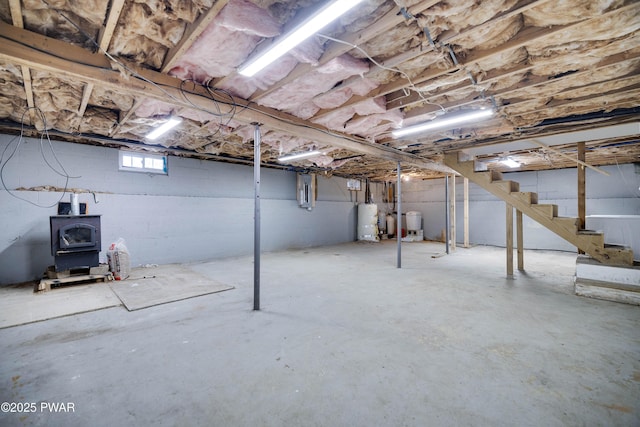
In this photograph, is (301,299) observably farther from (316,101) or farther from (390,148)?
(390,148)

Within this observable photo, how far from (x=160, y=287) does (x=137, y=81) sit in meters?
2.91

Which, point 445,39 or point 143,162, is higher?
point 445,39

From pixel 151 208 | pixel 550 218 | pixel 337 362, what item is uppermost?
pixel 151 208

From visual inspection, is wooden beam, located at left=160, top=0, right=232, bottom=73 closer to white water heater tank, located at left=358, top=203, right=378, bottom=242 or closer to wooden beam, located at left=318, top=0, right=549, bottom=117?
wooden beam, located at left=318, top=0, right=549, bottom=117

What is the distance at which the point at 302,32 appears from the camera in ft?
6.01

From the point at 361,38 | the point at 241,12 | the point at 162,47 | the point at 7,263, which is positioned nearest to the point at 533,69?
the point at 361,38

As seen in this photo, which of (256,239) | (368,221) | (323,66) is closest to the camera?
(323,66)

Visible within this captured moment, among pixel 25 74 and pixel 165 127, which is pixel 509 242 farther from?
pixel 25 74

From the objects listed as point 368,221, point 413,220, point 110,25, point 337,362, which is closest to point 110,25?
point 110,25

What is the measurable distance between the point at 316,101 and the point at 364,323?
2.61 meters

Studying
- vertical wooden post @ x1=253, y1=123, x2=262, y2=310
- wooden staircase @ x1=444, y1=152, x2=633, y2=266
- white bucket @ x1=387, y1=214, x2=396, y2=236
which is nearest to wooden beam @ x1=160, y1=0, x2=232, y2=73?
vertical wooden post @ x1=253, y1=123, x2=262, y2=310

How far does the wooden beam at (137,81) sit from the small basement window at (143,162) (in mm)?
3535

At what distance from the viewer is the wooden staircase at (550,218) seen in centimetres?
384

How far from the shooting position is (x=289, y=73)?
8.71ft
